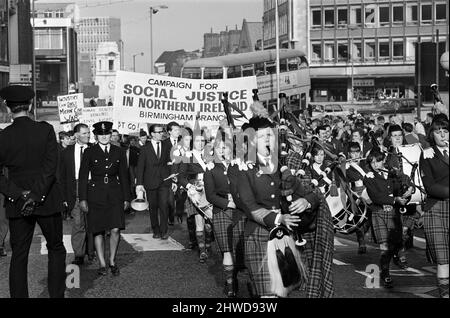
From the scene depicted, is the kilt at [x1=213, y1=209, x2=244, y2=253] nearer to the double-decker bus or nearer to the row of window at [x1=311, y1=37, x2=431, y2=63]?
the double-decker bus

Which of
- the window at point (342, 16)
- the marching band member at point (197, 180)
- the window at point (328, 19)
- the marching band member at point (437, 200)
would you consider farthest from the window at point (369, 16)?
the marching band member at point (437, 200)

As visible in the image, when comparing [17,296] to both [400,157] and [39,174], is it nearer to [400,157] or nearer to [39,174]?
[39,174]

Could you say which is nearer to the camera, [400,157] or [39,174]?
[39,174]

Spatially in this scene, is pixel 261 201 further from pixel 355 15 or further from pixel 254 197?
pixel 355 15

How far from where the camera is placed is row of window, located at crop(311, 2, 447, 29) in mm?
83375

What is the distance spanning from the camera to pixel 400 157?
11.2m

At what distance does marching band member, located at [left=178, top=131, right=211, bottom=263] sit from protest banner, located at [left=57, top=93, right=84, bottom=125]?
11317mm

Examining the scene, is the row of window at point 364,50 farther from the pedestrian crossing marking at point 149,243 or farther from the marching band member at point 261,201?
the marching band member at point 261,201

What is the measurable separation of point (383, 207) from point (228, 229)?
1.95 meters

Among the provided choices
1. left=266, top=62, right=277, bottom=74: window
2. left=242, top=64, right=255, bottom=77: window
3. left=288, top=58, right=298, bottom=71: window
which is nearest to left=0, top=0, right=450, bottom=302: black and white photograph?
left=242, top=64, right=255, bottom=77: window

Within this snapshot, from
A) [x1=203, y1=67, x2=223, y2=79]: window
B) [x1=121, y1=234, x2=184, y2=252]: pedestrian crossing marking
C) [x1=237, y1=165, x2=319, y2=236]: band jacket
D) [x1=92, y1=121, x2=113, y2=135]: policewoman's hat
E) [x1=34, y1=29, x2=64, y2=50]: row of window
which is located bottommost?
[x1=121, y1=234, x2=184, y2=252]: pedestrian crossing marking

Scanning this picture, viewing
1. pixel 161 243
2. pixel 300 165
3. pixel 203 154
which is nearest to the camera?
pixel 300 165
